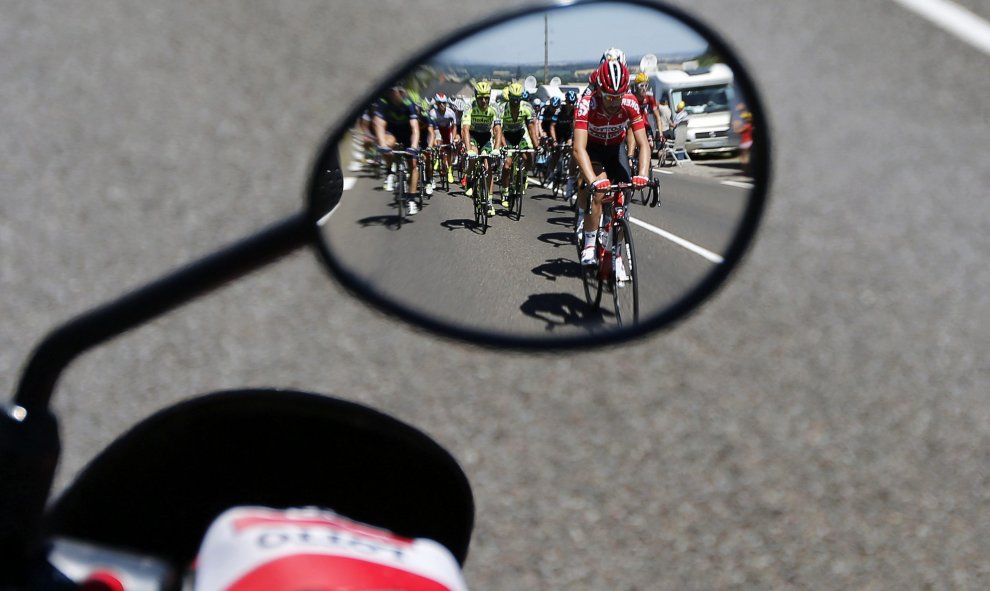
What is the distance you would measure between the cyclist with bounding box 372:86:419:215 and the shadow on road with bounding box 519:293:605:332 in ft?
1.18

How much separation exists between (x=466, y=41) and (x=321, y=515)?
2.16 ft

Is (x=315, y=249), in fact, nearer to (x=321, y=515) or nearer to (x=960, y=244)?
(x=321, y=515)

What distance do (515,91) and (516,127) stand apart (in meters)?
0.05

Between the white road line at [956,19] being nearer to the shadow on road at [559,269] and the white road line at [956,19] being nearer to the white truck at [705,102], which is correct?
the white truck at [705,102]

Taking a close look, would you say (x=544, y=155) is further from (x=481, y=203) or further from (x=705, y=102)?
(x=705, y=102)

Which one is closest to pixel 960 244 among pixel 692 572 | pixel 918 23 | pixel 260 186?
pixel 692 572

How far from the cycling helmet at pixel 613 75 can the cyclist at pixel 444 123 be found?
0.22m

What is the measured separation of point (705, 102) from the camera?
1262 mm

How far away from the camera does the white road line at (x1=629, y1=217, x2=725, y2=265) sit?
1.25 meters

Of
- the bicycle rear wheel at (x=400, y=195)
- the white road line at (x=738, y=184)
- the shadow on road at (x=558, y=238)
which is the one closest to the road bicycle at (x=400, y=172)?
the bicycle rear wheel at (x=400, y=195)

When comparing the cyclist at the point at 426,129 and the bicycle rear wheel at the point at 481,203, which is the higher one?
the cyclist at the point at 426,129

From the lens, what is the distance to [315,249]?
1.03m

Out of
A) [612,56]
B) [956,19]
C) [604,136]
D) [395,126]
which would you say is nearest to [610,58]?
[612,56]

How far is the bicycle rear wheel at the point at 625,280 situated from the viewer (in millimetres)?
1234
